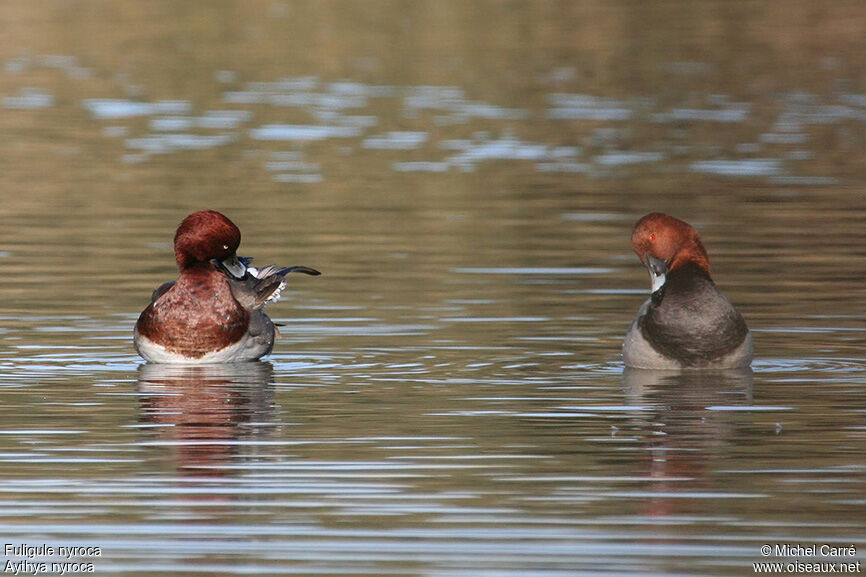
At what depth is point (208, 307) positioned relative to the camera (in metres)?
15.6

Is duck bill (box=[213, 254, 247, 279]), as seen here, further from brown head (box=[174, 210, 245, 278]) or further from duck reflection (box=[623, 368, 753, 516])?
duck reflection (box=[623, 368, 753, 516])

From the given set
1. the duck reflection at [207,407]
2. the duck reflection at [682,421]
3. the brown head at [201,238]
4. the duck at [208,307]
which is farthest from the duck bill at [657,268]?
the brown head at [201,238]

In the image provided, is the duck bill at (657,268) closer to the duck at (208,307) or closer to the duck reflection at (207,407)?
the duck at (208,307)

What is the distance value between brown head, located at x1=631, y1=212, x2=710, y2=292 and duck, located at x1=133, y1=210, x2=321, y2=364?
2.65m

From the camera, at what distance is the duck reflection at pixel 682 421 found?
11145 millimetres

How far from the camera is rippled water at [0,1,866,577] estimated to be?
10.2m

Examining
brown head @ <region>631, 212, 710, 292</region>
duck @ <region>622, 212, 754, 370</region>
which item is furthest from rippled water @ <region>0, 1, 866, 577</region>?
brown head @ <region>631, 212, 710, 292</region>

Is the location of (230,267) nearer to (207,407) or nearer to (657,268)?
(207,407)

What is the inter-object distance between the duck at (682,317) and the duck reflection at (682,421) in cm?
13

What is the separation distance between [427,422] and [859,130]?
2411cm

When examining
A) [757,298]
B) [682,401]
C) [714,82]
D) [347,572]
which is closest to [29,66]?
[714,82]

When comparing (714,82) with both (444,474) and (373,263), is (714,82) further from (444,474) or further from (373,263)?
(444,474)

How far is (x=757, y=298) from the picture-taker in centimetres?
1870

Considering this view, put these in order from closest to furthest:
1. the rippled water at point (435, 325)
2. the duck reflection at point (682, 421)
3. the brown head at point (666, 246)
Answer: the rippled water at point (435, 325), the duck reflection at point (682, 421), the brown head at point (666, 246)
